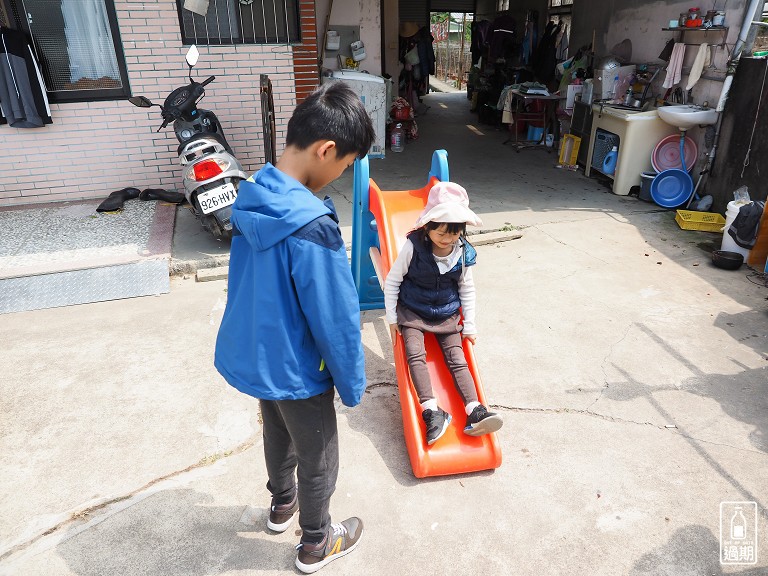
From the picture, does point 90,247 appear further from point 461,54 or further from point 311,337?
point 461,54

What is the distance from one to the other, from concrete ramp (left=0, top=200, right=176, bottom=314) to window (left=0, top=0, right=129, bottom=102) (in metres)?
1.27

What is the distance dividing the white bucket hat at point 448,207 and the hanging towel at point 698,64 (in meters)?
5.05

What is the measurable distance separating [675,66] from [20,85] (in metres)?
7.21

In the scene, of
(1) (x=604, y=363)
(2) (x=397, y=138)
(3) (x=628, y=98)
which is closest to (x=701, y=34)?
(3) (x=628, y=98)

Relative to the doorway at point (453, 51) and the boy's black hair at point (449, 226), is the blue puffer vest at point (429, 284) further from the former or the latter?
the doorway at point (453, 51)

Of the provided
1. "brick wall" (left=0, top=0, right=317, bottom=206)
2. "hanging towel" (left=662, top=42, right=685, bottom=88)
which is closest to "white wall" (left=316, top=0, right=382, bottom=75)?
"brick wall" (left=0, top=0, right=317, bottom=206)

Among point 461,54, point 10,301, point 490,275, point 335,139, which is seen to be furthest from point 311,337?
point 461,54

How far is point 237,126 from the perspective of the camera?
6113 millimetres

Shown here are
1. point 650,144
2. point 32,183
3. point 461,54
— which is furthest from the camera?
point 461,54

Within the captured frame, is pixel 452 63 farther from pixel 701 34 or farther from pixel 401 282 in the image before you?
pixel 401 282

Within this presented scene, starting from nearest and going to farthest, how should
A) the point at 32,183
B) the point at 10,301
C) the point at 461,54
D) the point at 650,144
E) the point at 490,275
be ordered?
the point at 10,301
the point at 490,275
the point at 32,183
the point at 650,144
the point at 461,54

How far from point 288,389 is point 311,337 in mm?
177

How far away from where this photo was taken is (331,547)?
2092 millimetres

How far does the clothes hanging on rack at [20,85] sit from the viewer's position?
16.9ft
